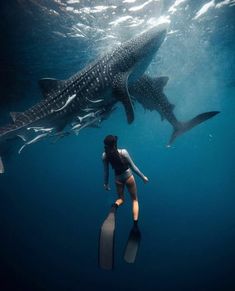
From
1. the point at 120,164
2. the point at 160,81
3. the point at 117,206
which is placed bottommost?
the point at 117,206

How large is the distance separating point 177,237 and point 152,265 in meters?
7.70

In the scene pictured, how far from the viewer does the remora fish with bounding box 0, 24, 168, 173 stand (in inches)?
243

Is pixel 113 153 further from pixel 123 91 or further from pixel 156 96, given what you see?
pixel 156 96

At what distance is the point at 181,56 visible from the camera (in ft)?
61.6

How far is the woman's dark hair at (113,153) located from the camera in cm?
748

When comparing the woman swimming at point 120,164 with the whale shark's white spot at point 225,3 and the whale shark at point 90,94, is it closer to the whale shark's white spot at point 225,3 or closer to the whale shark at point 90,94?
the whale shark at point 90,94

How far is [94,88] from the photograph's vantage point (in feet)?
21.2

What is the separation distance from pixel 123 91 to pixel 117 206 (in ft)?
11.0

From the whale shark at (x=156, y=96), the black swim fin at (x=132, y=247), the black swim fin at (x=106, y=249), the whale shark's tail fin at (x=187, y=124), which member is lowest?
the black swim fin at (x=132, y=247)

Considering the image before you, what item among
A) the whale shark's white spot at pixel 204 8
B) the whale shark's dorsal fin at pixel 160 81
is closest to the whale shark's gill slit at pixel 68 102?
the whale shark's dorsal fin at pixel 160 81

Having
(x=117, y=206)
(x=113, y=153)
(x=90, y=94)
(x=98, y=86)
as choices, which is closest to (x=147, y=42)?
(x=98, y=86)

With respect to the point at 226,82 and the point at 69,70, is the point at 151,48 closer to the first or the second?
the point at 69,70

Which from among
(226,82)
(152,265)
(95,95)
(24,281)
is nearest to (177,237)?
(152,265)

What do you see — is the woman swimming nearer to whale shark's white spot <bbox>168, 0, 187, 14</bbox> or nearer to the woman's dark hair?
the woman's dark hair
